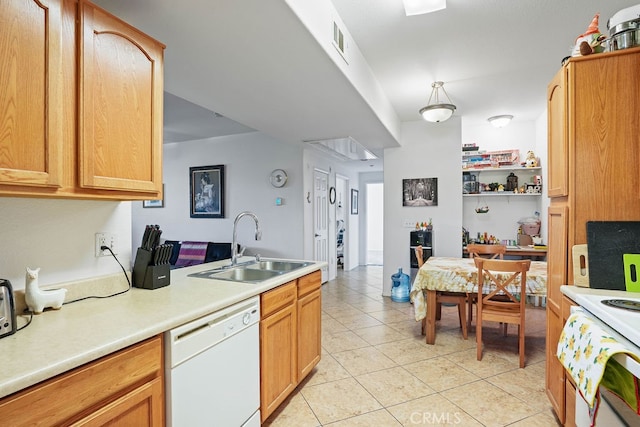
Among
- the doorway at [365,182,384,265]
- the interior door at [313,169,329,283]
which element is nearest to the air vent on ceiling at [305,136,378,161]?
the interior door at [313,169,329,283]

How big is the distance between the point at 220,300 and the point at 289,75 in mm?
1600

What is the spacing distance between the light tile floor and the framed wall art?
167 centimetres

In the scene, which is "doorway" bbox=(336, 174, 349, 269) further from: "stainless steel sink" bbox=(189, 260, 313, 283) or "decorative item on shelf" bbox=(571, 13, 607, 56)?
Result: "decorative item on shelf" bbox=(571, 13, 607, 56)

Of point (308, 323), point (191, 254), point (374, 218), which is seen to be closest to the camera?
point (308, 323)

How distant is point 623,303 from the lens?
1.41 meters

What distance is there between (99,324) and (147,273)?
545 millimetres

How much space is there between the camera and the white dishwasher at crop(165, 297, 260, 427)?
1293mm

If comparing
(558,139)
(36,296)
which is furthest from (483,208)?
(36,296)

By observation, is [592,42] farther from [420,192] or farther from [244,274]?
[420,192]

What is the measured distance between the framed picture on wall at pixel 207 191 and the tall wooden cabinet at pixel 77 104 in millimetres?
3770

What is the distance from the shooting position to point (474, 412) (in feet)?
6.81

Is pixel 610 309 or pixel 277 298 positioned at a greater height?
pixel 610 309

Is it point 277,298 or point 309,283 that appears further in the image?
point 309,283

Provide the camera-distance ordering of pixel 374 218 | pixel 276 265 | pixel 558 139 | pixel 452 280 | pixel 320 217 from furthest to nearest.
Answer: pixel 374 218
pixel 320 217
pixel 452 280
pixel 276 265
pixel 558 139
